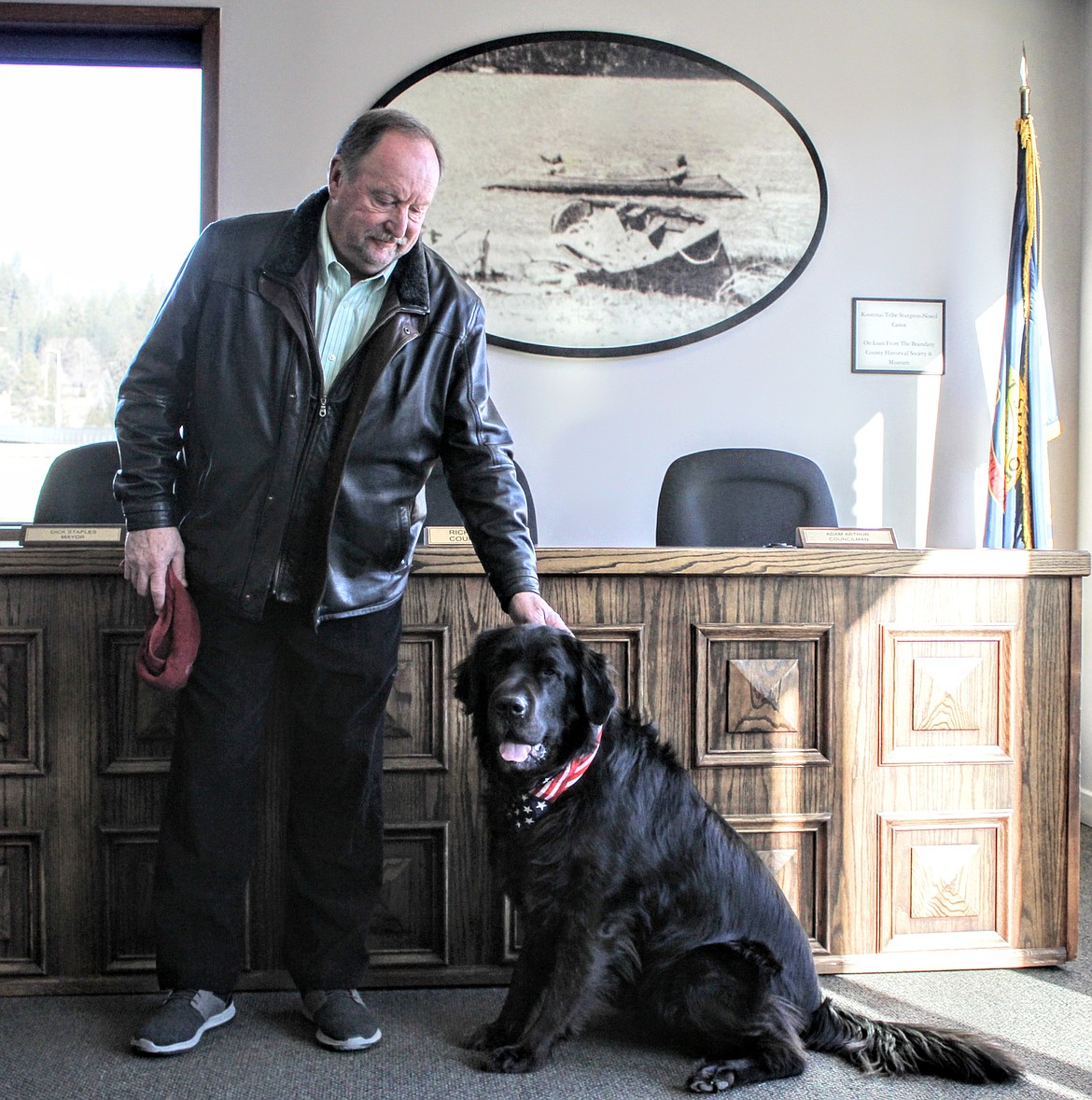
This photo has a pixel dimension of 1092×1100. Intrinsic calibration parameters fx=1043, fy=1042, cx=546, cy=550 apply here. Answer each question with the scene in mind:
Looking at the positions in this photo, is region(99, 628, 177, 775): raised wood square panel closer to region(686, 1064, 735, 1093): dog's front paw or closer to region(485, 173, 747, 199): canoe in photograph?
region(686, 1064, 735, 1093): dog's front paw

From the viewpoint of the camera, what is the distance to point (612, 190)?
3695 mm

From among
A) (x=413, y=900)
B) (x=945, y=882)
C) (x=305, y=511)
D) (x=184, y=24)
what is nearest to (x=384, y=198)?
(x=305, y=511)

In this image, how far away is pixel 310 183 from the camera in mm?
3617

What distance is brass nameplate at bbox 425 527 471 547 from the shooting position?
2031mm

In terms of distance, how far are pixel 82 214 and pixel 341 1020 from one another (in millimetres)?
3154

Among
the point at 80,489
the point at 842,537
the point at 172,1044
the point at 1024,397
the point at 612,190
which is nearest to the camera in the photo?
the point at 172,1044

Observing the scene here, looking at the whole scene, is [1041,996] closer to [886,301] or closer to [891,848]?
[891,848]

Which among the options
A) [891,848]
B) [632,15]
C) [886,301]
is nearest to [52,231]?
Result: [632,15]

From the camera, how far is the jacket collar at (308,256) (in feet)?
5.43

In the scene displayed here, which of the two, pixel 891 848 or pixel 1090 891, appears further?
pixel 1090 891

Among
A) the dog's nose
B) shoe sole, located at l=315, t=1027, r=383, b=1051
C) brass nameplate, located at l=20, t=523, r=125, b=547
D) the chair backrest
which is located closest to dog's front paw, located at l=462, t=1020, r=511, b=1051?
shoe sole, located at l=315, t=1027, r=383, b=1051

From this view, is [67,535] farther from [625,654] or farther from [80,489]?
[625,654]

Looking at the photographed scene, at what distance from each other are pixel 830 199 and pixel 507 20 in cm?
131

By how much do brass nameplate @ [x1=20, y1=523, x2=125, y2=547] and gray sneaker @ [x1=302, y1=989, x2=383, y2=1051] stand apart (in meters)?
0.90
